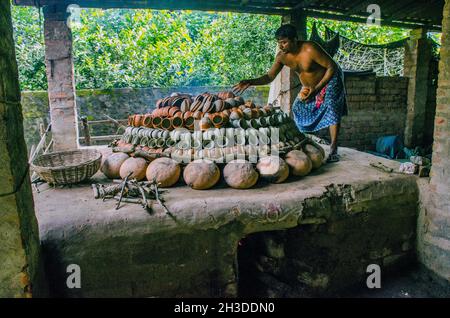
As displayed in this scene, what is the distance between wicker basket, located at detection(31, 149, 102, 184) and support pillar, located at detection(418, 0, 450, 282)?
292 centimetres

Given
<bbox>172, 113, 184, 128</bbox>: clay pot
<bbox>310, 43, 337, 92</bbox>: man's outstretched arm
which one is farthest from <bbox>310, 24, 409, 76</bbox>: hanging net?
<bbox>172, 113, 184, 128</bbox>: clay pot

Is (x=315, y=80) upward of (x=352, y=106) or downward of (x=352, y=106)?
upward

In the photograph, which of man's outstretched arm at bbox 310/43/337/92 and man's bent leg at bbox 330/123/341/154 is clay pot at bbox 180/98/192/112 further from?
man's bent leg at bbox 330/123/341/154

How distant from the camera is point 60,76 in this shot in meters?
4.74

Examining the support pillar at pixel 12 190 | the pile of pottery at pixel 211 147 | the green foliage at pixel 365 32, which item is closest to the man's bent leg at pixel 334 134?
the pile of pottery at pixel 211 147

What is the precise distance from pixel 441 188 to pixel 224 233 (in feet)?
6.11

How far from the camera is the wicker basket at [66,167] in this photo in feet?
9.09

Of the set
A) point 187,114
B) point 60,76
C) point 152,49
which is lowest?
point 187,114

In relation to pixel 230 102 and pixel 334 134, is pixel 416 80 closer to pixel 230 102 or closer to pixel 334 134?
pixel 334 134

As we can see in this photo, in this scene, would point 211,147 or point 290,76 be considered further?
point 290,76

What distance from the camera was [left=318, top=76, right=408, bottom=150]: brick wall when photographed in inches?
249

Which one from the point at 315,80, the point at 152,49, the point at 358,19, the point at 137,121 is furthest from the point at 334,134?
the point at 152,49
